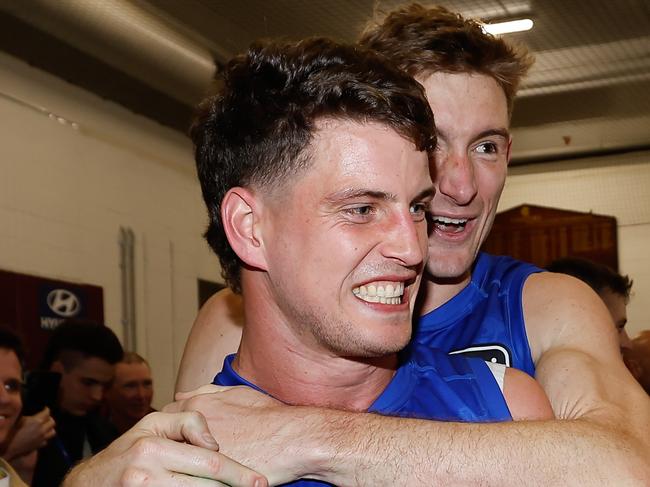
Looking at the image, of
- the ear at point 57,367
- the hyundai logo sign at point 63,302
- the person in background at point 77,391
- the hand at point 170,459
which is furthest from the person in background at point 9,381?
the hyundai logo sign at point 63,302

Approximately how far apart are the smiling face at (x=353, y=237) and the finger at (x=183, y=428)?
0.29 metres

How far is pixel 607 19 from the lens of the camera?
296 inches

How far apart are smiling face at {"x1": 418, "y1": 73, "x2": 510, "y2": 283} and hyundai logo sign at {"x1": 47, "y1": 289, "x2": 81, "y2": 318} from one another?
5055 millimetres

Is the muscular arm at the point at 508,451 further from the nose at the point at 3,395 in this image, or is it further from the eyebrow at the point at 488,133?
the nose at the point at 3,395

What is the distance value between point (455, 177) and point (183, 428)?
106cm

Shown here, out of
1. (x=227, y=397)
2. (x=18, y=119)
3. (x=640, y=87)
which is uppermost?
(x=640, y=87)

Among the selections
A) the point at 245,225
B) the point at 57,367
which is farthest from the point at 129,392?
the point at 245,225

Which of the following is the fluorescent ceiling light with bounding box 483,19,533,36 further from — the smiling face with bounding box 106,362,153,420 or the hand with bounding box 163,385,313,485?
the hand with bounding box 163,385,313,485

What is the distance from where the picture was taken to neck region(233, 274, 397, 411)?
6.38 feet

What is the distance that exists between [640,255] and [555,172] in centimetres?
142

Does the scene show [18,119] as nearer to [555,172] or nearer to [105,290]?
[105,290]


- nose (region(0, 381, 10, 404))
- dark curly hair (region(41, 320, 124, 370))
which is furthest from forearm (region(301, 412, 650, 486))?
dark curly hair (region(41, 320, 124, 370))

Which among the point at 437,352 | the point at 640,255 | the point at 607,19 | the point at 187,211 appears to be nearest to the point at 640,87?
the point at 607,19

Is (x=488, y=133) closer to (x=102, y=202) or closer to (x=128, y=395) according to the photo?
(x=128, y=395)
